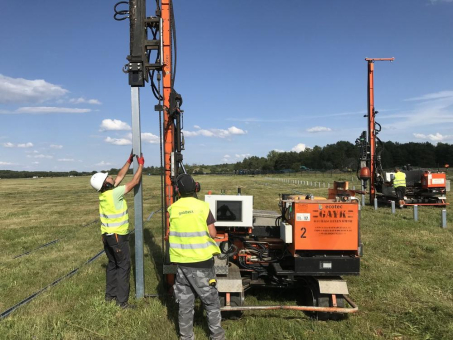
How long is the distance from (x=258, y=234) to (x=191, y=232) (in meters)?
2.55

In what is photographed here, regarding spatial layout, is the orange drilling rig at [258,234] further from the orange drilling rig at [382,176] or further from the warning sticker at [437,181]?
the warning sticker at [437,181]

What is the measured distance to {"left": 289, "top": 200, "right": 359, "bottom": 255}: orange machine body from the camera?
5.14 metres

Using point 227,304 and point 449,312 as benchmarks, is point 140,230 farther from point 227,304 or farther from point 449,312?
point 449,312

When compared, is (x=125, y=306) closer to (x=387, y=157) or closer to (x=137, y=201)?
(x=137, y=201)

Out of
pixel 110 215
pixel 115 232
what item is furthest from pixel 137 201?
pixel 115 232

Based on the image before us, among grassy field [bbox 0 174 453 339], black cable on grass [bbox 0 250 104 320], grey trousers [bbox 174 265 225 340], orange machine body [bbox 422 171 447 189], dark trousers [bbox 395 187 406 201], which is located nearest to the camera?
grey trousers [bbox 174 265 225 340]

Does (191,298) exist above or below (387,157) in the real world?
below

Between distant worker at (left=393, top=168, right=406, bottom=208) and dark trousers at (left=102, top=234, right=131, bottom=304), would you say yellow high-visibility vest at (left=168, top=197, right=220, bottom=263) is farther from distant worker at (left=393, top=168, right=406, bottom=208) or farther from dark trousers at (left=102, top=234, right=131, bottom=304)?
distant worker at (left=393, top=168, right=406, bottom=208)

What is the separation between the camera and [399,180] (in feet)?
58.7

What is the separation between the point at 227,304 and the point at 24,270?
526cm

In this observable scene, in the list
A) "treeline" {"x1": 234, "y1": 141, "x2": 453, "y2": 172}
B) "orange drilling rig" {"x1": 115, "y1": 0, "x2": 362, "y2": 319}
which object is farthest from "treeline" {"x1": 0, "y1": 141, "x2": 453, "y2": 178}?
"orange drilling rig" {"x1": 115, "y1": 0, "x2": 362, "y2": 319}

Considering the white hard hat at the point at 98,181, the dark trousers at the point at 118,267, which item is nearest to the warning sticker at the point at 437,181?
the dark trousers at the point at 118,267

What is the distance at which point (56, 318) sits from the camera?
514cm

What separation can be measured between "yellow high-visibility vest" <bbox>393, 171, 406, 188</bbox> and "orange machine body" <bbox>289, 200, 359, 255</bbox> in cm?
1449
